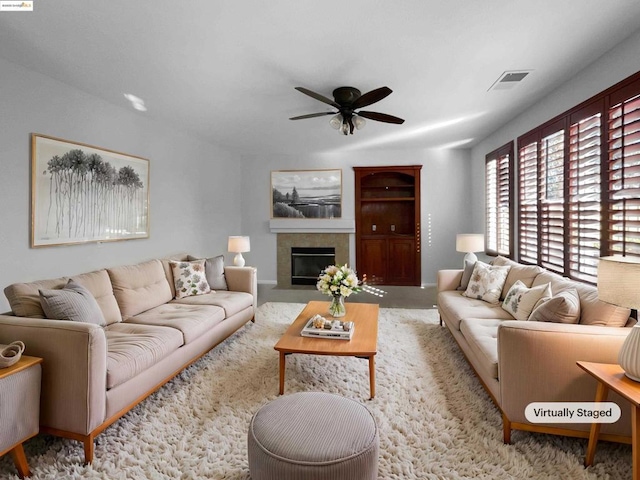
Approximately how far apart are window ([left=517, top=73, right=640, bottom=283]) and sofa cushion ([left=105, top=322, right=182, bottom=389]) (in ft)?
11.2

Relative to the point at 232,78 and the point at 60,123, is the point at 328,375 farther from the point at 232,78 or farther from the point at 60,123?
the point at 60,123

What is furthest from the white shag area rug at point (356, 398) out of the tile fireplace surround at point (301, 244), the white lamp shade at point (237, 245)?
the tile fireplace surround at point (301, 244)

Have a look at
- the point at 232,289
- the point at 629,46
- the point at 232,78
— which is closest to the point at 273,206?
the point at 232,289

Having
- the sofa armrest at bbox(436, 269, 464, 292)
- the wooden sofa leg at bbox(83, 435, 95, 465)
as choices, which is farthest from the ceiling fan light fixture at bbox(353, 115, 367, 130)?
the wooden sofa leg at bbox(83, 435, 95, 465)

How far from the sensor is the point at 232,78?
3148mm

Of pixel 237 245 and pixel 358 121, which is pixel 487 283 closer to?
pixel 358 121

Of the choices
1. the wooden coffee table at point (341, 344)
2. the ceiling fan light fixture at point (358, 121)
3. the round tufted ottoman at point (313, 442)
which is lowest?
the round tufted ottoman at point (313, 442)

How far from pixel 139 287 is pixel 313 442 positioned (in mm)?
2634

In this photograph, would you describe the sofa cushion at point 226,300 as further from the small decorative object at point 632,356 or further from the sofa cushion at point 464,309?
the small decorative object at point 632,356

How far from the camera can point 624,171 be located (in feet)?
8.29

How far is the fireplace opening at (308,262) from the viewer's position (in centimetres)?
691

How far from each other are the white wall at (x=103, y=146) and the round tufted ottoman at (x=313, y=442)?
2.54m

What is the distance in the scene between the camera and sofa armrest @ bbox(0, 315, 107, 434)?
75.6 inches

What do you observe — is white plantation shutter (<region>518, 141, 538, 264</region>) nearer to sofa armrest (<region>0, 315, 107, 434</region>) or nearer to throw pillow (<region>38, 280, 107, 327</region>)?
sofa armrest (<region>0, 315, 107, 434</region>)
